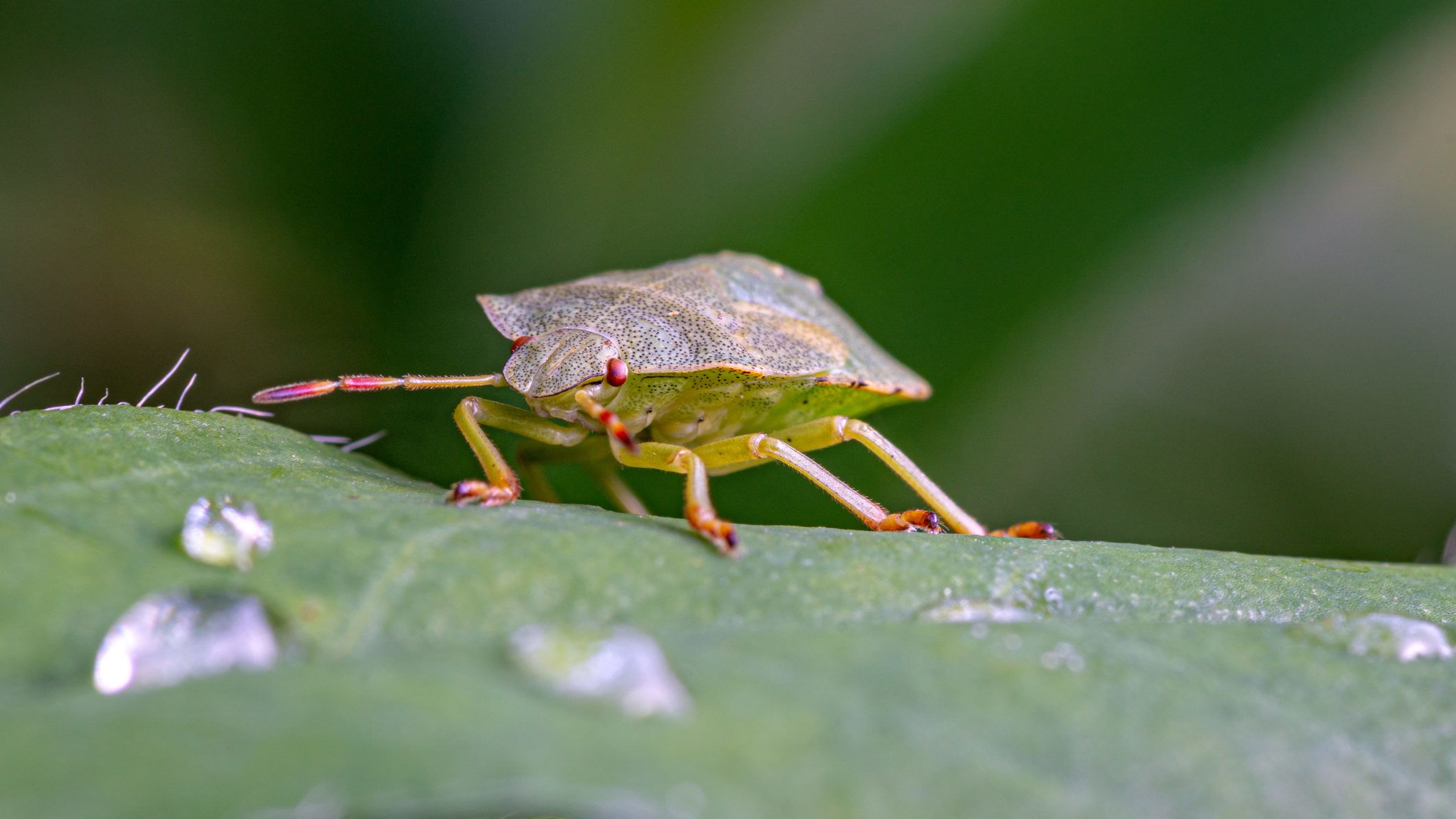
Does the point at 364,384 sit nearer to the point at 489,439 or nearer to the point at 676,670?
the point at 489,439

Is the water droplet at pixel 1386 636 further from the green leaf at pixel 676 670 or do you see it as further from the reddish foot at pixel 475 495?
the reddish foot at pixel 475 495

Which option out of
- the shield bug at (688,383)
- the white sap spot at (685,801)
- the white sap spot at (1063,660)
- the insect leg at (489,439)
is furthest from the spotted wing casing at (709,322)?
the white sap spot at (685,801)

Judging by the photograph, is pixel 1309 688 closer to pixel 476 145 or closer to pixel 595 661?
pixel 595 661

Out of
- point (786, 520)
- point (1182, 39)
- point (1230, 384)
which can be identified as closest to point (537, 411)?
point (786, 520)

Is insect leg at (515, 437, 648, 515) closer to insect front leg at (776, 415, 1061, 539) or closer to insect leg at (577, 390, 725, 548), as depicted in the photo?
insect leg at (577, 390, 725, 548)

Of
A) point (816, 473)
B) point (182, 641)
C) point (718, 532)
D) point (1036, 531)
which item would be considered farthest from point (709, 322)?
point (182, 641)

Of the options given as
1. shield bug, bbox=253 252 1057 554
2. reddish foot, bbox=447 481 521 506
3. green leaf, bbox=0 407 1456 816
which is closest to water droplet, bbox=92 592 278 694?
green leaf, bbox=0 407 1456 816
